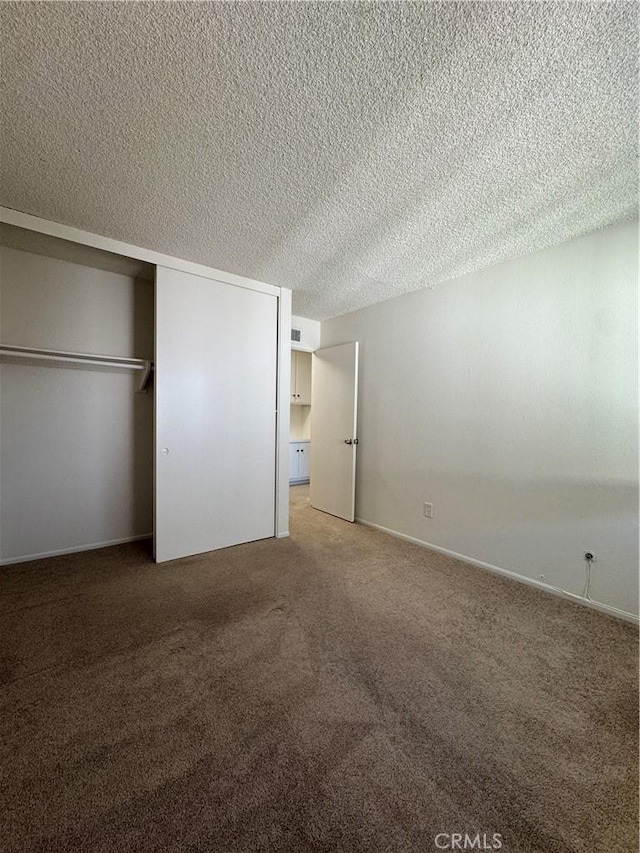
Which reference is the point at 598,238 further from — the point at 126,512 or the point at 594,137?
the point at 126,512

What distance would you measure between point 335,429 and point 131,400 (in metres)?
2.24

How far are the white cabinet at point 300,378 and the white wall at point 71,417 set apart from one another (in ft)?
9.38

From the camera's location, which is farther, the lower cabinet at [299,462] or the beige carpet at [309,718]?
the lower cabinet at [299,462]

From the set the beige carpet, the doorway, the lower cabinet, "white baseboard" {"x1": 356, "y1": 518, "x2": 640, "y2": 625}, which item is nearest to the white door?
the doorway

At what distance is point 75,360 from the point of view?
2.50 metres

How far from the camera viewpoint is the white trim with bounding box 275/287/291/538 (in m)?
3.17

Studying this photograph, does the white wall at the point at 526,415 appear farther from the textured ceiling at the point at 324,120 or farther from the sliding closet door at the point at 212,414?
the sliding closet door at the point at 212,414

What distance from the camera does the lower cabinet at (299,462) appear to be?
575 cm

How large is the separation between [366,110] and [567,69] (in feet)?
2.41

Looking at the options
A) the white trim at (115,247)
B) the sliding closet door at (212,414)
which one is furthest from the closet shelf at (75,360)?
the white trim at (115,247)

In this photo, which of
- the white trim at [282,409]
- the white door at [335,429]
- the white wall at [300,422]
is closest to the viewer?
the white trim at [282,409]

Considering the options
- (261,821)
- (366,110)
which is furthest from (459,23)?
(261,821)

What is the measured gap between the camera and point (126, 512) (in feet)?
10.1

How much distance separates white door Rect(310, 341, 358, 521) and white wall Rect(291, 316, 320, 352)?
0.53 ft
